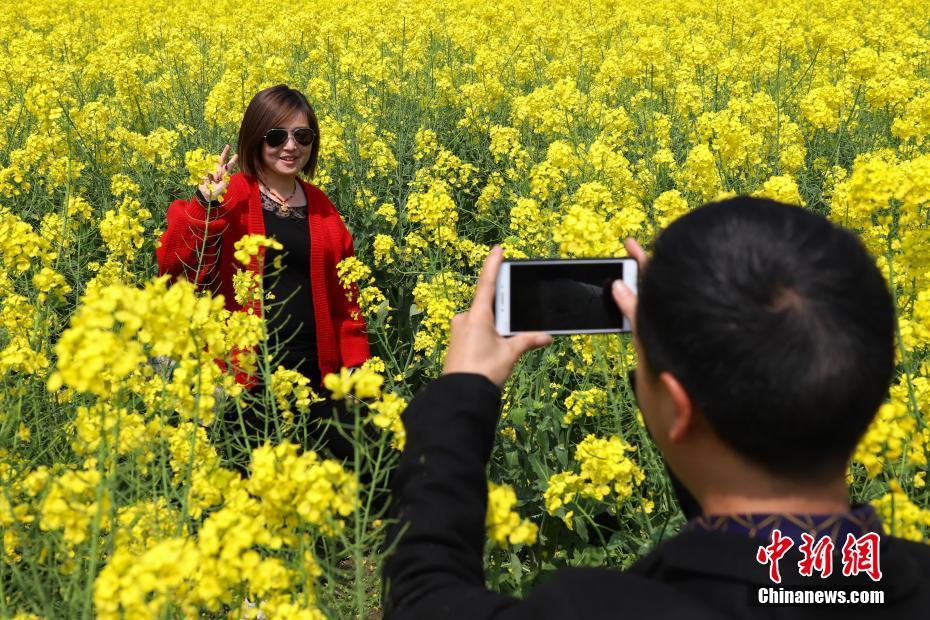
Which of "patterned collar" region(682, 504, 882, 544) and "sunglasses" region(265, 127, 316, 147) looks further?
"sunglasses" region(265, 127, 316, 147)

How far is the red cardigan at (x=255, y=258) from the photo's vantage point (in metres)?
3.21

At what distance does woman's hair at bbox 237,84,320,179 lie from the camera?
3.38m

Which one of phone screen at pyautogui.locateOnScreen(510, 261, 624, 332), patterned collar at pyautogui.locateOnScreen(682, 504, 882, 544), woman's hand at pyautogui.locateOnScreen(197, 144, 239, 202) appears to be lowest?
patterned collar at pyautogui.locateOnScreen(682, 504, 882, 544)

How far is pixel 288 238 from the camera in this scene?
11.0 ft

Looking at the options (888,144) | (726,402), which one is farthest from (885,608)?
(888,144)

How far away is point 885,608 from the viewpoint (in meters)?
0.89

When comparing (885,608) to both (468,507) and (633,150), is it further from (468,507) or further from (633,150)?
(633,150)

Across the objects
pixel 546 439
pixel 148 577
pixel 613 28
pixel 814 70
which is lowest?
pixel 546 439

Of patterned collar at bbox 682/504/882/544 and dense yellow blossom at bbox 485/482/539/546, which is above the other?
patterned collar at bbox 682/504/882/544

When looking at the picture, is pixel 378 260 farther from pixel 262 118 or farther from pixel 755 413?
pixel 755 413

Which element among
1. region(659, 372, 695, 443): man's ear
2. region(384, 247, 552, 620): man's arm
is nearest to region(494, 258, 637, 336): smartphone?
region(384, 247, 552, 620): man's arm

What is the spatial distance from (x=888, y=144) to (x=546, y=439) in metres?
3.63

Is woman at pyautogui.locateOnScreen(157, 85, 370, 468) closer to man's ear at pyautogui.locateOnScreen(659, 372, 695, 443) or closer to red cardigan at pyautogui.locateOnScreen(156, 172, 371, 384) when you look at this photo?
red cardigan at pyautogui.locateOnScreen(156, 172, 371, 384)

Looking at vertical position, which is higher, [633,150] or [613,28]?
[613,28]
